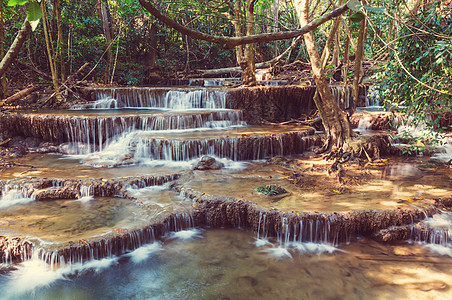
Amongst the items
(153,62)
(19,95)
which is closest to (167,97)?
(19,95)

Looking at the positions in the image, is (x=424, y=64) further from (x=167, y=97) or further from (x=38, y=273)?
(x=167, y=97)

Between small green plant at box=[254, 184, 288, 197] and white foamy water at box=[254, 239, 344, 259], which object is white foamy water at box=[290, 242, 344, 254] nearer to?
white foamy water at box=[254, 239, 344, 259]

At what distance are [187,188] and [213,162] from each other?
161 centimetres

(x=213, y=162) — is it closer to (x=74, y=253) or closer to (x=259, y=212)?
(x=259, y=212)

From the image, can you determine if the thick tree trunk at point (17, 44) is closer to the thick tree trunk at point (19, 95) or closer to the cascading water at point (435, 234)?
the thick tree trunk at point (19, 95)

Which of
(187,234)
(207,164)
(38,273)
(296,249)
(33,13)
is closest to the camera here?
(33,13)

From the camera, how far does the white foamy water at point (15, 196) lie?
19.4 ft

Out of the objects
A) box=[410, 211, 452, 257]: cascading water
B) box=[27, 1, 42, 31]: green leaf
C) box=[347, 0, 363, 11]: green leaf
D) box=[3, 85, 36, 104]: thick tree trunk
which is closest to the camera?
box=[27, 1, 42, 31]: green leaf

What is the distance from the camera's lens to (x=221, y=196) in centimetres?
550

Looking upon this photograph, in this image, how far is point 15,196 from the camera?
602cm

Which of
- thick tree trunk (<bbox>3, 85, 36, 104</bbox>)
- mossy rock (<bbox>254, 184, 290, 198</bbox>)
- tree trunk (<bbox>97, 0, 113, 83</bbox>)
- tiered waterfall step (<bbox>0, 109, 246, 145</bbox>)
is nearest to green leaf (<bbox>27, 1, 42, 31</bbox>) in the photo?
mossy rock (<bbox>254, 184, 290, 198</bbox>)

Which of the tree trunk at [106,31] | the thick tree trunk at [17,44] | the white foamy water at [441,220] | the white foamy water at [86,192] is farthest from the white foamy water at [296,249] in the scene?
the tree trunk at [106,31]

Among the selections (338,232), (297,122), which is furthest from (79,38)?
(338,232)

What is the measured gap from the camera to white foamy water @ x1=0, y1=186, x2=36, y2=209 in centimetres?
592
